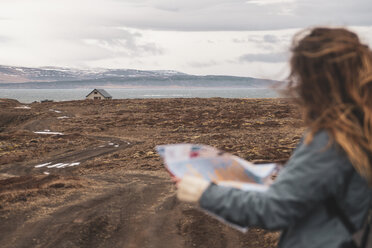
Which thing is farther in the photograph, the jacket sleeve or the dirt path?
the dirt path

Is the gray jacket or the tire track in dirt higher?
the gray jacket

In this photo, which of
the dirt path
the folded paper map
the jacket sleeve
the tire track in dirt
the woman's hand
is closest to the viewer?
the jacket sleeve

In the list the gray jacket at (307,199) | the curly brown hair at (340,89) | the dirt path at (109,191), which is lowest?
the dirt path at (109,191)

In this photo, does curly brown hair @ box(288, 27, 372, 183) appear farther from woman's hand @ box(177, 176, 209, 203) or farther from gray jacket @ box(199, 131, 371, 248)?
woman's hand @ box(177, 176, 209, 203)

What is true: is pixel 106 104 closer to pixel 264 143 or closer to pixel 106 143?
pixel 106 143

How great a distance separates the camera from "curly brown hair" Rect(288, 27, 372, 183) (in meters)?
1.60

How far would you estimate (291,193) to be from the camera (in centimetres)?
163

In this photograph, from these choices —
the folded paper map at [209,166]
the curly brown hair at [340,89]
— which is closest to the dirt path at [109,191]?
the folded paper map at [209,166]

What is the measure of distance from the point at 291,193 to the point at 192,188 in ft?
1.38

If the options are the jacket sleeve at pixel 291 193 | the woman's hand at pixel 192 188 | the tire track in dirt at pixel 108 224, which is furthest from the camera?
the tire track in dirt at pixel 108 224

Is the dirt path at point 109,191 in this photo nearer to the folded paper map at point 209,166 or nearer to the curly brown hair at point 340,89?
the folded paper map at point 209,166

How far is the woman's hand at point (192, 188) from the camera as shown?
177 centimetres

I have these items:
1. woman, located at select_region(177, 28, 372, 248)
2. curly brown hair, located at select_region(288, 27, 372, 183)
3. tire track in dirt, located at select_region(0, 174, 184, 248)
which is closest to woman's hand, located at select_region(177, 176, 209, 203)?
woman, located at select_region(177, 28, 372, 248)

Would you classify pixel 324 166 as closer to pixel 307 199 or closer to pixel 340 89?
pixel 307 199
